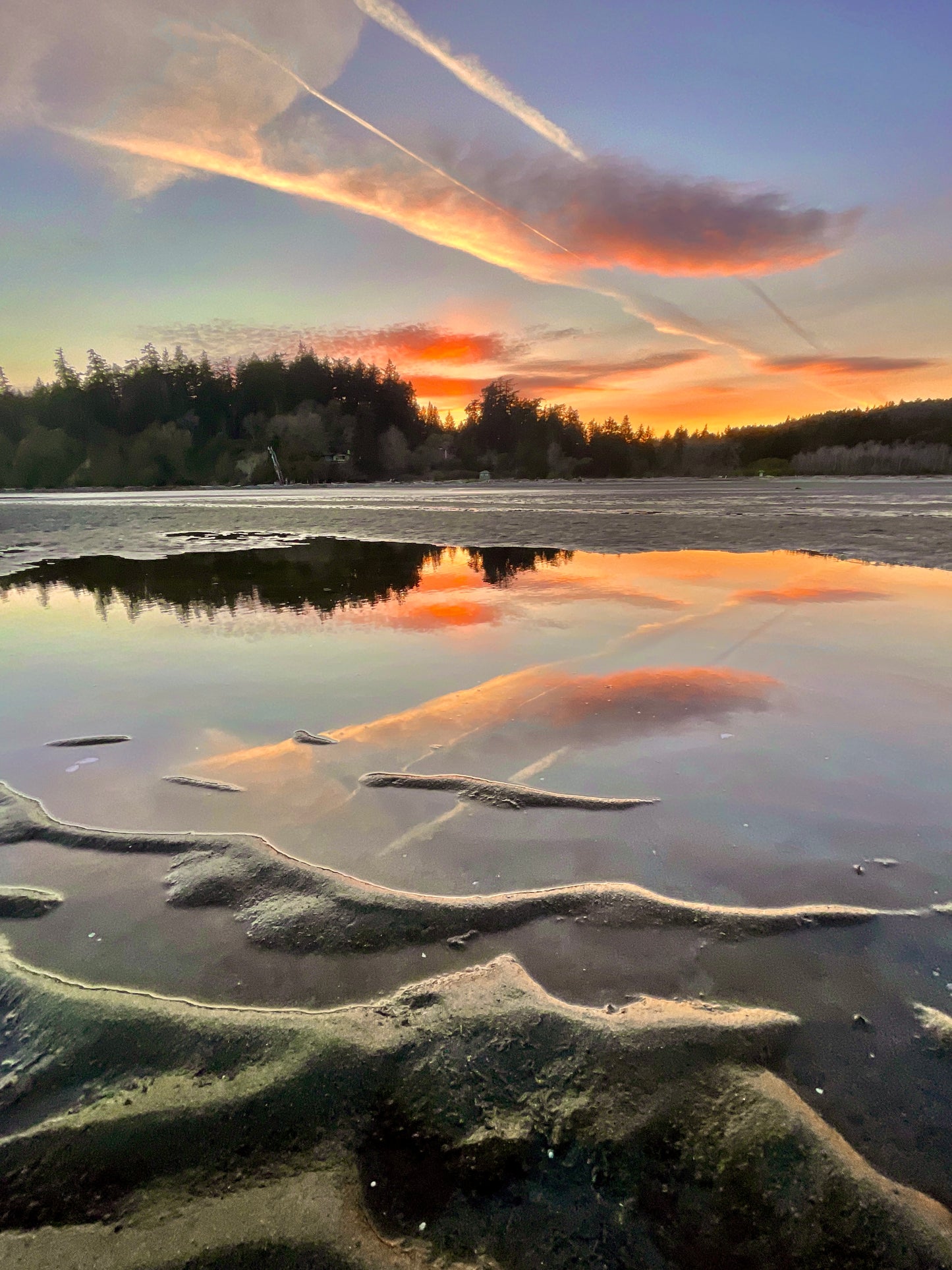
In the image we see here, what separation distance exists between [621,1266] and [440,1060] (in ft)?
2.00

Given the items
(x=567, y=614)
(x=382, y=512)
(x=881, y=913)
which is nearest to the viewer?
(x=881, y=913)

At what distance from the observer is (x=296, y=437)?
81.0m

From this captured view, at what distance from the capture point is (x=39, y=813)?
3127 millimetres

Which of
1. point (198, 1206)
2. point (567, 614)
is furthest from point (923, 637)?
point (198, 1206)

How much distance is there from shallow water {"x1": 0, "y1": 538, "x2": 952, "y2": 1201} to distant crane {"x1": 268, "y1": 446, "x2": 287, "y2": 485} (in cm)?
7163

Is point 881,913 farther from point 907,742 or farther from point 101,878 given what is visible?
point 101,878

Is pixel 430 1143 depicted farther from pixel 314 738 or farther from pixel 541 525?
pixel 541 525

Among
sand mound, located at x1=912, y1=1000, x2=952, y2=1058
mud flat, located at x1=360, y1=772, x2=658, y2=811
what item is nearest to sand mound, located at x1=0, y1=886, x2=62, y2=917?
mud flat, located at x1=360, y1=772, x2=658, y2=811

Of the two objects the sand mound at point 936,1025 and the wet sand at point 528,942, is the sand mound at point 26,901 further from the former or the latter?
the sand mound at point 936,1025

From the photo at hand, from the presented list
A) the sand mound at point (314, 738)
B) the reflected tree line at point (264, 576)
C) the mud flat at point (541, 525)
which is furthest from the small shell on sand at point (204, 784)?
the mud flat at point (541, 525)

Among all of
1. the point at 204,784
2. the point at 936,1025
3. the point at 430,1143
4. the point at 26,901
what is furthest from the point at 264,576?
the point at 936,1025

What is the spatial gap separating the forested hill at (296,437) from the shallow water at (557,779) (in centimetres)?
7573

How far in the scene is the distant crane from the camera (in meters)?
73.9

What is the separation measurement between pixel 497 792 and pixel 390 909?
1.02m
